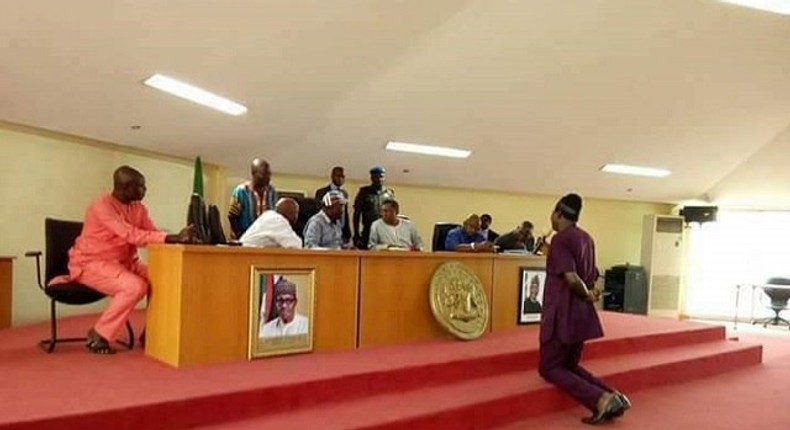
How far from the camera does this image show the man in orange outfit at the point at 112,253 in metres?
3.83

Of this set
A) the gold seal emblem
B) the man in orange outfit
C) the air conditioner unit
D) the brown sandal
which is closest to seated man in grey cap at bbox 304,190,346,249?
the gold seal emblem

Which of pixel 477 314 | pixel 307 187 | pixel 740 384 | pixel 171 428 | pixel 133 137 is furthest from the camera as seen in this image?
pixel 307 187

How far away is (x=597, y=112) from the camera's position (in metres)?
8.29

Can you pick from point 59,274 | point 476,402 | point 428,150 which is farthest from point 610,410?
point 428,150

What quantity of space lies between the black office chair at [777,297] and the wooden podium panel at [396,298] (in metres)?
8.00

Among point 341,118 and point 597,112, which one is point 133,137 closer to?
point 341,118

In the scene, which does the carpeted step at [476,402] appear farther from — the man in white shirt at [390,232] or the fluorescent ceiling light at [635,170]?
the fluorescent ceiling light at [635,170]

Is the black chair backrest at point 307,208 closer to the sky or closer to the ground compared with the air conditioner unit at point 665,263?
closer to the sky

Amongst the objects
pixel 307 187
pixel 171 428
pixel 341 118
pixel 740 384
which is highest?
pixel 341 118

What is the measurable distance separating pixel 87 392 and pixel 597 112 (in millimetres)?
7084

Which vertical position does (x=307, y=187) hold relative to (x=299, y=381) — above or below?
above

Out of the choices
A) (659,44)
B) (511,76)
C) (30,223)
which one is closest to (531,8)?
(511,76)

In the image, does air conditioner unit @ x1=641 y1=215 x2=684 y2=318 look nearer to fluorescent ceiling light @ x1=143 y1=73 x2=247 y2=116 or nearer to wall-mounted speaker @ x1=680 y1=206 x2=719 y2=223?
wall-mounted speaker @ x1=680 y1=206 x2=719 y2=223

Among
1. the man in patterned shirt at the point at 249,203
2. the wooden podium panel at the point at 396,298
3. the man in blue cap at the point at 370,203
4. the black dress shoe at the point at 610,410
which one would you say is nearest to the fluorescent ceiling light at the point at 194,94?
the man in patterned shirt at the point at 249,203
